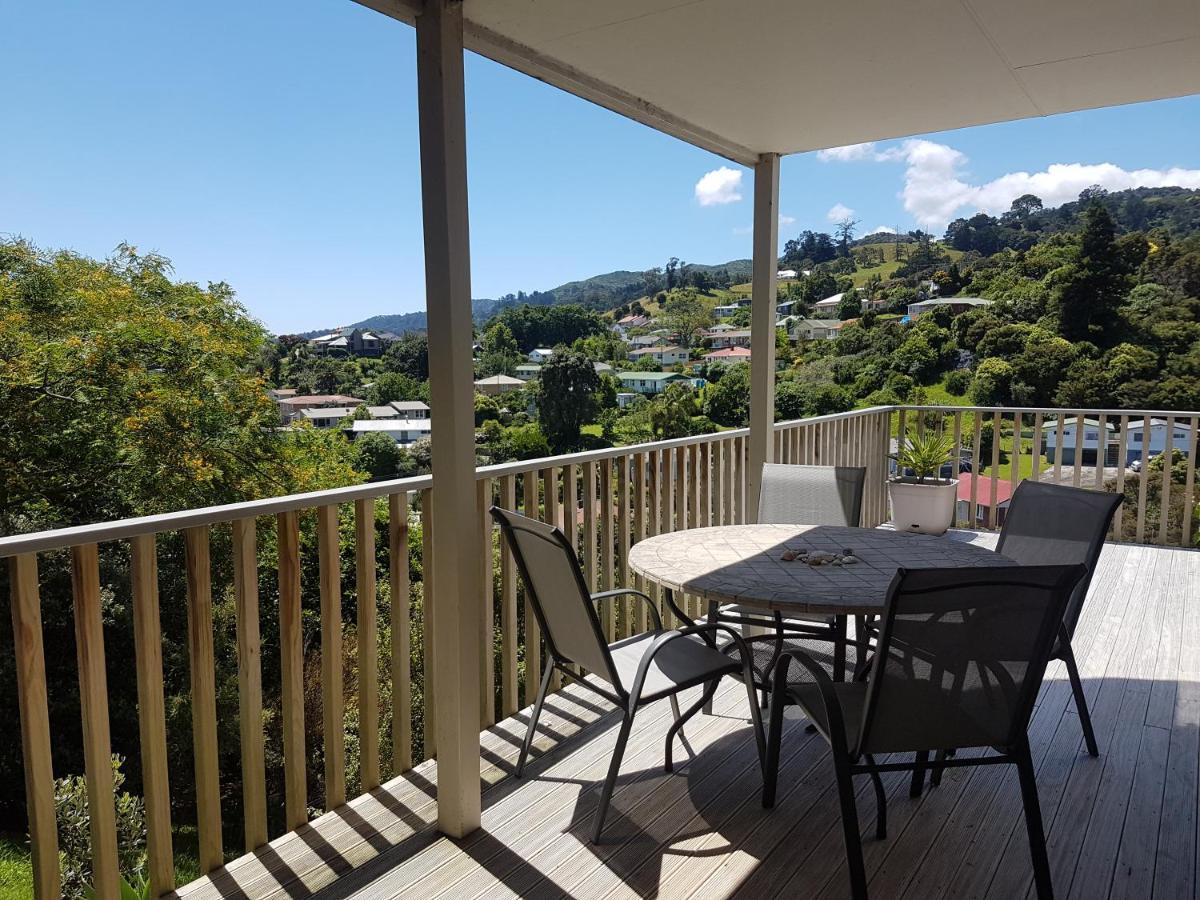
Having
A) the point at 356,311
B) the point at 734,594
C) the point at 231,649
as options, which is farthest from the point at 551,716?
the point at 356,311

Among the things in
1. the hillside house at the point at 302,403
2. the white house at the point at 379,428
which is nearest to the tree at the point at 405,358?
the white house at the point at 379,428

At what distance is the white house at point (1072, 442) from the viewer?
6375mm

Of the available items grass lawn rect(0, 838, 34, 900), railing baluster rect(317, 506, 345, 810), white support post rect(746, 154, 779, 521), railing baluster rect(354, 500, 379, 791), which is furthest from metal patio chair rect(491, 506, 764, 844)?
grass lawn rect(0, 838, 34, 900)

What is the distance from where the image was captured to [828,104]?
3.28 metres

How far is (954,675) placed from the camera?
182 centimetres

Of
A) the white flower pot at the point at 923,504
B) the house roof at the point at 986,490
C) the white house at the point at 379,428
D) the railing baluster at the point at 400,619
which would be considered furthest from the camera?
the white house at the point at 379,428

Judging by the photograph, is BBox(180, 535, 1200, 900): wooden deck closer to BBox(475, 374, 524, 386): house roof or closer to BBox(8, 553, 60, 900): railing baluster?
BBox(8, 553, 60, 900): railing baluster

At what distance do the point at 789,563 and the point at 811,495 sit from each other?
3.53 ft

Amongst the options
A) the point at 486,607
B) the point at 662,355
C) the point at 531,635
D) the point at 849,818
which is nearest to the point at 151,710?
the point at 486,607

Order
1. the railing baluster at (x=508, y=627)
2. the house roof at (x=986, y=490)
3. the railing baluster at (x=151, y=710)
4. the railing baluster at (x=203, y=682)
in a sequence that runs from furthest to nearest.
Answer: the house roof at (x=986, y=490)
the railing baluster at (x=508, y=627)
the railing baluster at (x=203, y=682)
the railing baluster at (x=151, y=710)

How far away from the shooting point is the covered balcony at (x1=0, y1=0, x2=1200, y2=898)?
2.03m

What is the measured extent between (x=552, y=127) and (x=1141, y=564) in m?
29.7

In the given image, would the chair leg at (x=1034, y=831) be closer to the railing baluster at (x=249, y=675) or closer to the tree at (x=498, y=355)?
the railing baluster at (x=249, y=675)

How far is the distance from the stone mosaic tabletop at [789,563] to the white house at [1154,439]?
153 inches
